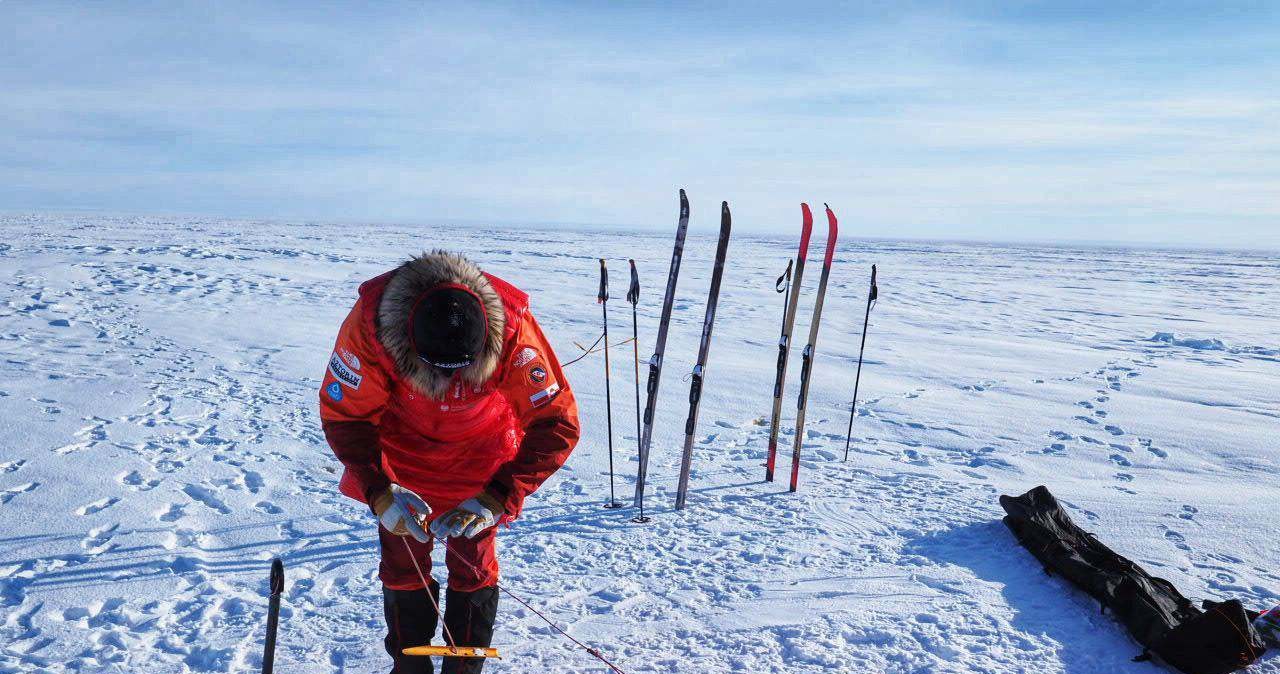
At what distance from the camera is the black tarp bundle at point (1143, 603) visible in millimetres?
2730

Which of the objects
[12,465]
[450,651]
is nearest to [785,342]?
[450,651]

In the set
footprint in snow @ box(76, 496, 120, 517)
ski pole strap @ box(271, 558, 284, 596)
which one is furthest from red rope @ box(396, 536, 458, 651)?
footprint in snow @ box(76, 496, 120, 517)

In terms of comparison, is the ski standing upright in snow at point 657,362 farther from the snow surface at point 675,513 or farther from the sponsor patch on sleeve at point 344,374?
the sponsor patch on sleeve at point 344,374

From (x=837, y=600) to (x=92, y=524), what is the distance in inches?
144

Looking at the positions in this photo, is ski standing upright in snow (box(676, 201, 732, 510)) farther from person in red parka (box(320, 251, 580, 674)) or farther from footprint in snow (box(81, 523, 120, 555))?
footprint in snow (box(81, 523, 120, 555))

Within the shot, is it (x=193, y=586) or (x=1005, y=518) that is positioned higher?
(x=1005, y=518)

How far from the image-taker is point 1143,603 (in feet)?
9.71

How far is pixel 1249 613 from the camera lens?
3.13 meters

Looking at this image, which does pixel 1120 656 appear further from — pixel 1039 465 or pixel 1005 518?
pixel 1039 465

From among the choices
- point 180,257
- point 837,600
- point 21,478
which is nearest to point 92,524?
point 21,478

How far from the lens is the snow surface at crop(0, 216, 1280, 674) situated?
2.88 m

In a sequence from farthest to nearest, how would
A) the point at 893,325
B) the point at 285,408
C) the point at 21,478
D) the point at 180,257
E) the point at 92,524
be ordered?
the point at 180,257, the point at 893,325, the point at 285,408, the point at 21,478, the point at 92,524

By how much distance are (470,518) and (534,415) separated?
0.35 meters

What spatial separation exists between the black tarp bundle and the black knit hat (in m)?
2.88
